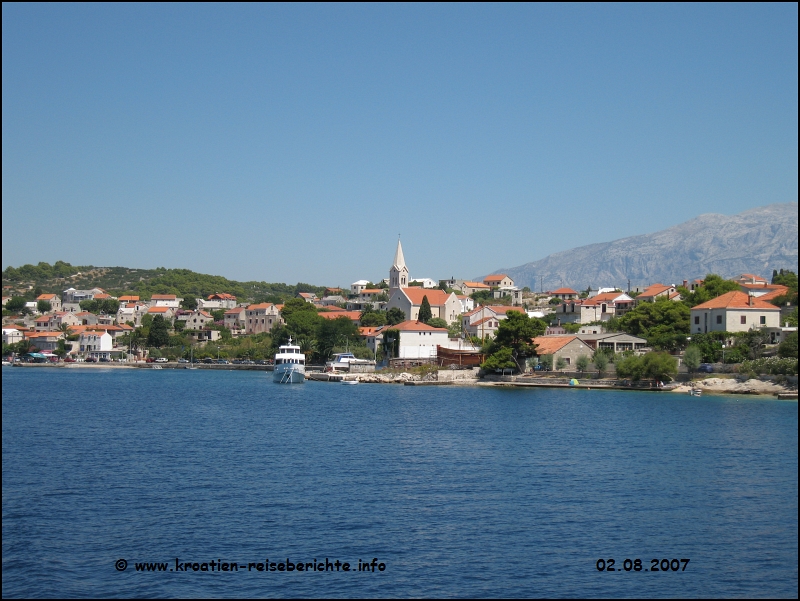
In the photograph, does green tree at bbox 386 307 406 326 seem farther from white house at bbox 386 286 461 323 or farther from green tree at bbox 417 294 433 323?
green tree at bbox 417 294 433 323

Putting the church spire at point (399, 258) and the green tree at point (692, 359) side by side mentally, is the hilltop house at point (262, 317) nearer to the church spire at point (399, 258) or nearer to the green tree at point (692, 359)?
the church spire at point (399, 258)

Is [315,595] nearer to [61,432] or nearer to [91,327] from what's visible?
[61,432]

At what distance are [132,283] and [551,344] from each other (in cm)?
10992

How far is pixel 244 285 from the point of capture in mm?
143500

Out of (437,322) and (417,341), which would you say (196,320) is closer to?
(437,322)

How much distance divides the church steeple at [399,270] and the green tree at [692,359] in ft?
155

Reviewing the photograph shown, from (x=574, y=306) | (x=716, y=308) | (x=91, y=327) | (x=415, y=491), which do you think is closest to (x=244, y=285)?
(x=91, y=327)

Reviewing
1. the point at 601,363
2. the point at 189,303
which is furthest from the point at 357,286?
the point at 601,363

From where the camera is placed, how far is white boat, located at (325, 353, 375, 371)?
181 feet

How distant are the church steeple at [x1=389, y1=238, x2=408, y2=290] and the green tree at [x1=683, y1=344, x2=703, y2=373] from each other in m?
47.4

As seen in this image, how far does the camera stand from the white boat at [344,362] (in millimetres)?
55250

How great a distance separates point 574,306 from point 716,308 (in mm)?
22681

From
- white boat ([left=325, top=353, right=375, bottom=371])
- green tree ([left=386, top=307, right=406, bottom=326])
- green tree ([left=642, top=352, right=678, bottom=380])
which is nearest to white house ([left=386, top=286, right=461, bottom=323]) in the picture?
green tree ([left=386, top=307, right=406, bottom=326])

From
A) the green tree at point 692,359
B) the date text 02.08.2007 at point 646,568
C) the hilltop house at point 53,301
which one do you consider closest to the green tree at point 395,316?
the green tree at point 692,359
